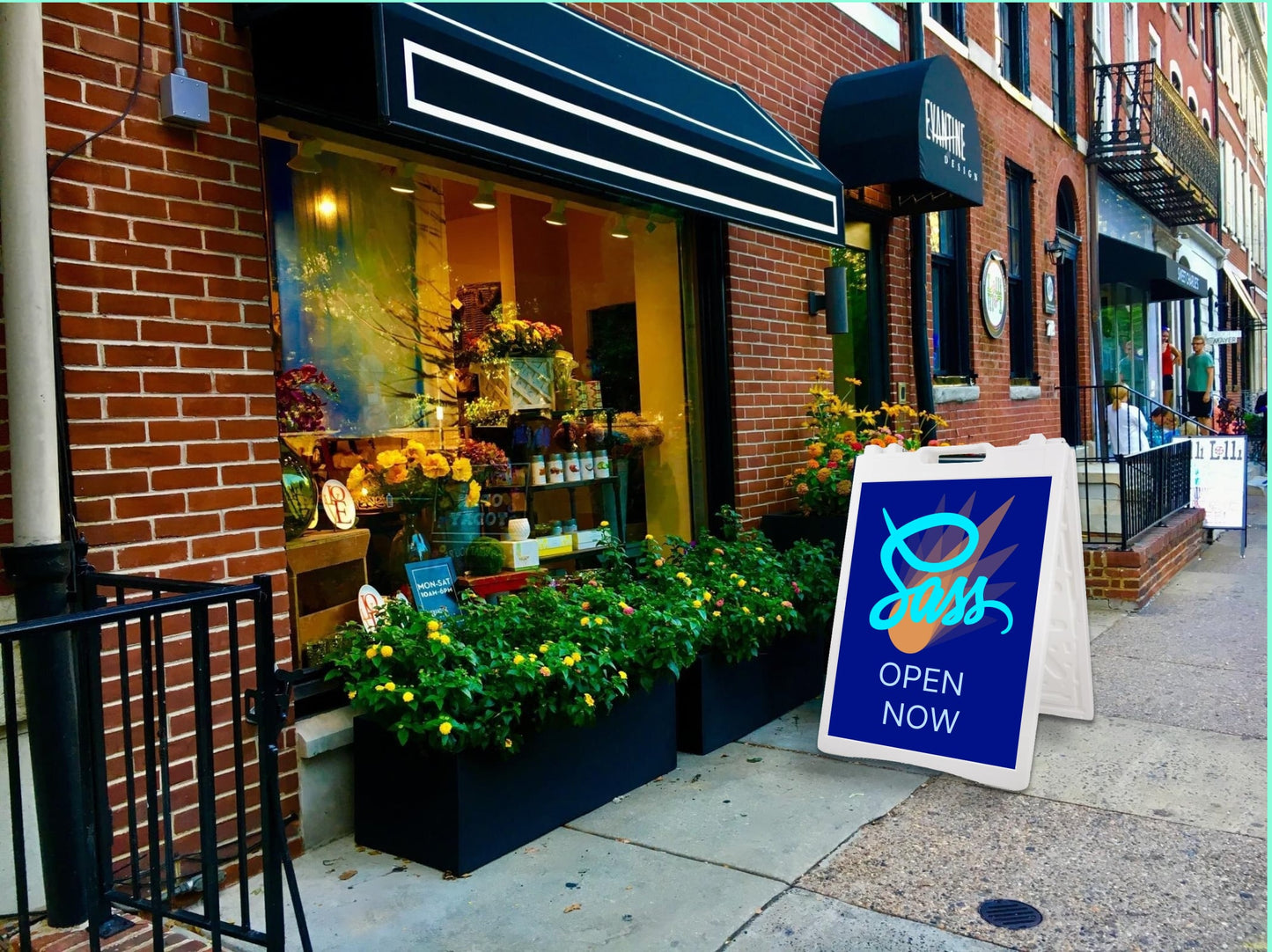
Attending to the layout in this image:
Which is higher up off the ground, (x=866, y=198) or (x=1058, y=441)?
(x=866, y=198)

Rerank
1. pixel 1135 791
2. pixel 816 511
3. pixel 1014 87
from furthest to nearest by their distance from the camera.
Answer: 1. pixel 1014 87
2. pixel 816 511
3. pixel 1135 791

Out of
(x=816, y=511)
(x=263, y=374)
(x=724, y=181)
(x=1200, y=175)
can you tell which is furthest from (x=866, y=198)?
(x=1200, y=175)

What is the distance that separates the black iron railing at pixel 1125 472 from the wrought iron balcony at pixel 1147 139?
10.7 ft

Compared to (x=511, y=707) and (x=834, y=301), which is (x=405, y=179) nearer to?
(x=511, y=707)

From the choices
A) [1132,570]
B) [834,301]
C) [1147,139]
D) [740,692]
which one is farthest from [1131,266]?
[740,692]

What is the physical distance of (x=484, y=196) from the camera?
17.0ft

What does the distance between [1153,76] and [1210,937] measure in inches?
529

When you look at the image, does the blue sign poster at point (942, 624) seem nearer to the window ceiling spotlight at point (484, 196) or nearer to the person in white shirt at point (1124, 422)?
the window ceiling spotlight at point (484, 196)

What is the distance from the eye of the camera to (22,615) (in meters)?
2.78

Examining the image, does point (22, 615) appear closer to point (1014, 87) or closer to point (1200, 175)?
point (1014, 87)

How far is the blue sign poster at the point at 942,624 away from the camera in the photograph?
400 cm

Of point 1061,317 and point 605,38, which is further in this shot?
point 1061,317

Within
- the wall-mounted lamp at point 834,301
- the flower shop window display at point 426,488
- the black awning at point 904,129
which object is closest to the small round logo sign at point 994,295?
the black awning at point 904,129

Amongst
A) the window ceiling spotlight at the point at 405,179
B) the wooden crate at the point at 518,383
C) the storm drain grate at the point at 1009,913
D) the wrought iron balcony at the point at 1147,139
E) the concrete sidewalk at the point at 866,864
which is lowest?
the storm drain grate at the point at 1009,913
